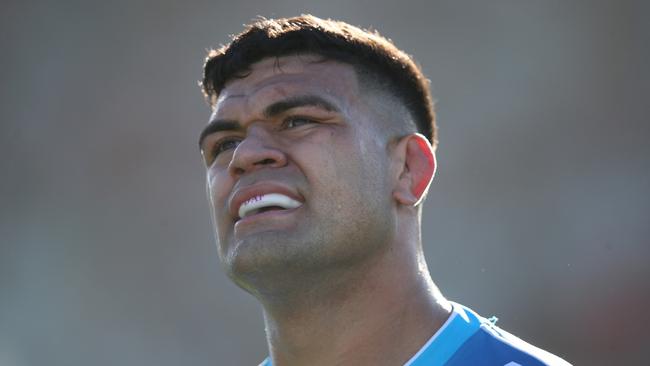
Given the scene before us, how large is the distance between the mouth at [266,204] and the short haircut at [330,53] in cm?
58

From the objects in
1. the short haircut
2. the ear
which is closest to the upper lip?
the ear

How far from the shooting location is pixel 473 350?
249 centimetres

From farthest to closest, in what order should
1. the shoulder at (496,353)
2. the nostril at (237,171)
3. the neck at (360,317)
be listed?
1. the nostril at (237,171)
2. the neck at (360,317)
3. the shoulder at (496,353)

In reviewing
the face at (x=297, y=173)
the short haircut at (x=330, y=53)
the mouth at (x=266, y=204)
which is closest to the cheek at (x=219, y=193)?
the face at (x=297, y=173)

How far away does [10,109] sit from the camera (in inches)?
373

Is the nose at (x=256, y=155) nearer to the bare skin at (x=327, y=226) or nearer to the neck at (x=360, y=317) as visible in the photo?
the bare skin at (x=327, y=226)

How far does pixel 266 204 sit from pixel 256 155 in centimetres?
17

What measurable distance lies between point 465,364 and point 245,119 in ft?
3.45

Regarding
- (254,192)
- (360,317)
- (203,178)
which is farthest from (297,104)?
(203,178)

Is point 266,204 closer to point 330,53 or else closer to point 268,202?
point 268,202

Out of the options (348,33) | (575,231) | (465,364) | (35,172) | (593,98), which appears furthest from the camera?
(35,172)

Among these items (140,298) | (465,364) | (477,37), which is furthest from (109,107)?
(465,364)

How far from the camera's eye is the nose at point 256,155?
8.57ft

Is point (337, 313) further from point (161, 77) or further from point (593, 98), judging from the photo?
point (161, 77)
